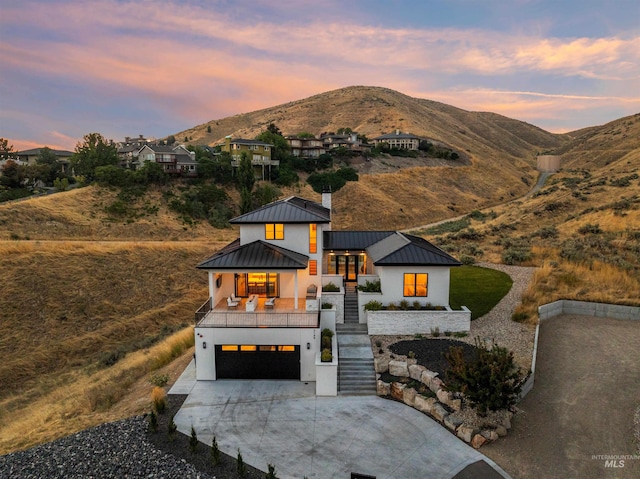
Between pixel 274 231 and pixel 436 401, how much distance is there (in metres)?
11.4

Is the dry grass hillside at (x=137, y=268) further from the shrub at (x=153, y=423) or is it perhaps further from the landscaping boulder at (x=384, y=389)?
the landscaping boulder at (x=384, y=389)

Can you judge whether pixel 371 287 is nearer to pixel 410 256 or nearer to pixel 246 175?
pixel 410 256

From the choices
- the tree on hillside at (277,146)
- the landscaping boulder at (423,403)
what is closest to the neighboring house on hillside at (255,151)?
the tree on hillside at (277,146)

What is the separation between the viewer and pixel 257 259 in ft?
61.8

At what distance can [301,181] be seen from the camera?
70.6 meters

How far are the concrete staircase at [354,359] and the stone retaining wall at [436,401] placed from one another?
1.67 ft

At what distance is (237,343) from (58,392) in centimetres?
1094

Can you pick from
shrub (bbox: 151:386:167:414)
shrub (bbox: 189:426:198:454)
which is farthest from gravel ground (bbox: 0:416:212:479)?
shrub (bbox: 151:386:167:414)

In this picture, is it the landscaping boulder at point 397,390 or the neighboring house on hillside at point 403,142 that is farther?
the neighboring house on hillside at point 403,142

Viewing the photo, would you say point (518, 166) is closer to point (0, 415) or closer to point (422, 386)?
point (422, 386)

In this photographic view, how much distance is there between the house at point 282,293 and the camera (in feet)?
53.3

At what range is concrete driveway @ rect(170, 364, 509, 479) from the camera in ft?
36.9

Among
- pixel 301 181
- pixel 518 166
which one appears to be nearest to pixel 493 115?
pixel 518 166

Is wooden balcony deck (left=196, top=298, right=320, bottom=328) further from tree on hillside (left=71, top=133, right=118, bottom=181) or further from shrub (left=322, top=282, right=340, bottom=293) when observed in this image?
tree on hillside (left=71, top=133, right=118, bottom=181)
